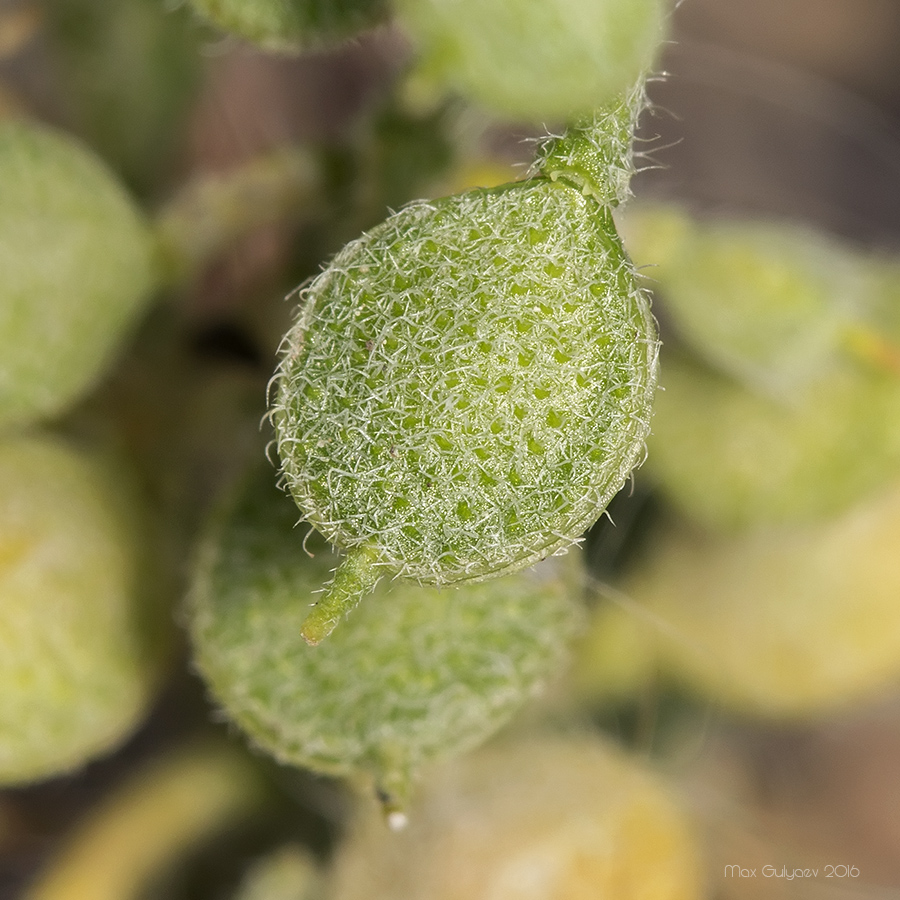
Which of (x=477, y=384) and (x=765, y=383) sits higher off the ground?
(x=477, y=384)

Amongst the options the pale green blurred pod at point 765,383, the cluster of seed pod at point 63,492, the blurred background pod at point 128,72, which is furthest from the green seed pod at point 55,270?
the pale green blurred pod at point 765,383

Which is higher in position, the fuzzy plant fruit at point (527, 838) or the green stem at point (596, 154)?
the green stem at point (596, 154)

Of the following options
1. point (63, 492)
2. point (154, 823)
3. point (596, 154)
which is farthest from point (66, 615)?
point (596, 154)

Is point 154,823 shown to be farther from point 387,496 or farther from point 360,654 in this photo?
point 387,496

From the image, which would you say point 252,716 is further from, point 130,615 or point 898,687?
point 898,687

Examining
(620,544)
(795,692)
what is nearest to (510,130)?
(620,544)

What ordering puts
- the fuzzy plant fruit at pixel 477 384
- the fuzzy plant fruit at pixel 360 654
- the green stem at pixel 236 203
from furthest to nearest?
1. the green stem at pixel 236 203
2. the fuzzy plant fruit at pixel 360 654
3. the fuzzy plant fruit at pixel 477 384

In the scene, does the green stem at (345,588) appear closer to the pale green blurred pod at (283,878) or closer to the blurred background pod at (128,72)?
the pale green blurred pod at (283,878)
